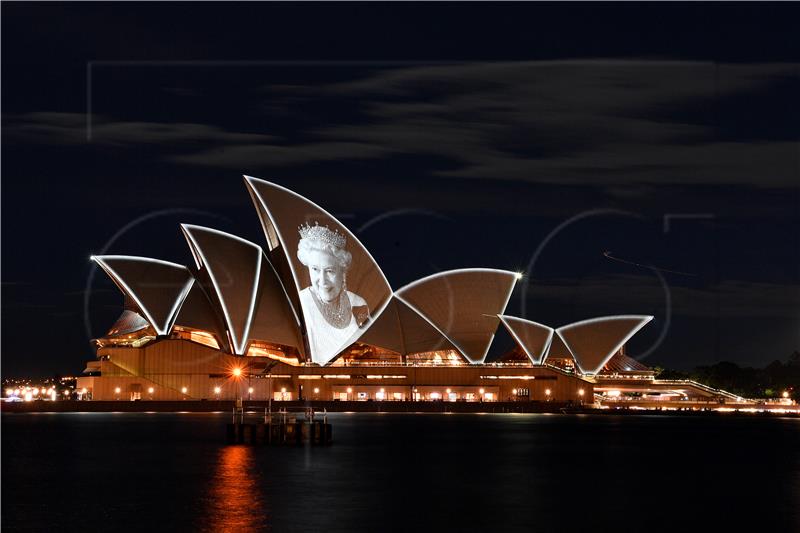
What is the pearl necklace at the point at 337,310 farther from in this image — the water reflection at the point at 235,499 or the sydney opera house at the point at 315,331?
the water reflection at the point at 235,499

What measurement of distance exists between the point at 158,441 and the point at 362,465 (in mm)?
15228

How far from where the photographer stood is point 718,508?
35062 millimetres

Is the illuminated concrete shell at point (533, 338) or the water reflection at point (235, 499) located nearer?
the water reflection at point (235, 499)

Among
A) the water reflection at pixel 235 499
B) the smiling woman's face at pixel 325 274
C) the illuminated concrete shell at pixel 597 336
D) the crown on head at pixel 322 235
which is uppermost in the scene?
the crown on head at pixel 322 235

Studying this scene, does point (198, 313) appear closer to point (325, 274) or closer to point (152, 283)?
point (152, 283)

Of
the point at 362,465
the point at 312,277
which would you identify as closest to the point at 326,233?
the point at 312,277

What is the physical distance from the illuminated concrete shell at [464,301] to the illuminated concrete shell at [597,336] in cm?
907

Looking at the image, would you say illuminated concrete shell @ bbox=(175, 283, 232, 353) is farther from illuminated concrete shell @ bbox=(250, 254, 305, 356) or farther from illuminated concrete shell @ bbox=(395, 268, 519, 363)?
illuminated concrete shell @ bbox=(395, 268, 519, 363)

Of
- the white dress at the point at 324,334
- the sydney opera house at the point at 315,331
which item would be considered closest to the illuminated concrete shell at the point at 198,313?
the sydney opera house at the point at 315,331

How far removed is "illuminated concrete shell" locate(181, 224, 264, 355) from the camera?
81812mm

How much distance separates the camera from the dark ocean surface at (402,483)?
32.2m

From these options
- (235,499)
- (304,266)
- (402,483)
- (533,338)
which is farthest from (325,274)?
(235,499)

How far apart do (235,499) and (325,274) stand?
2047 inches

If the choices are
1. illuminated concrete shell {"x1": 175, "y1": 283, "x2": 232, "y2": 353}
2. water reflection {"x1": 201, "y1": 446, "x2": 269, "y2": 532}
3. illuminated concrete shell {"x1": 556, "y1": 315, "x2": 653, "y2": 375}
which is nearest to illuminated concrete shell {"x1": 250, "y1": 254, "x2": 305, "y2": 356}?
illuminated concrete shell {"x1": 175, "y1": 283, "x2": 232, "y2": 353}
